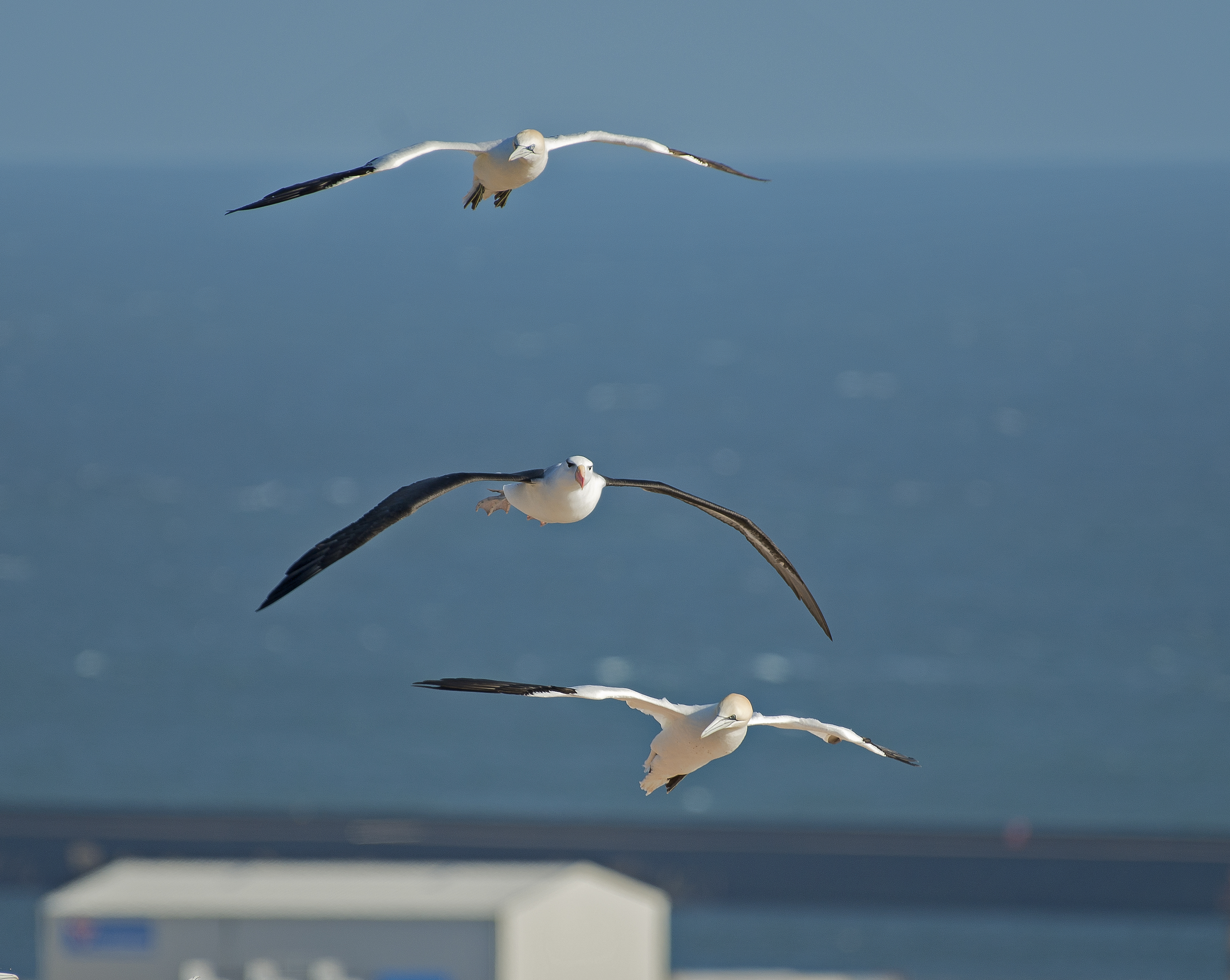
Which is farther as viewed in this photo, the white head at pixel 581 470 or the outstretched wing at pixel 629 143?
the outstretched wing at pixel 629 143

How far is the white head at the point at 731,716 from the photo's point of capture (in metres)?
23.3

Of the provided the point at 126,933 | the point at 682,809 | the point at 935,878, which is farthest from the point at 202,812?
the point at 682,809

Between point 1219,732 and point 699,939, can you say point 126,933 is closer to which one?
point 699,939

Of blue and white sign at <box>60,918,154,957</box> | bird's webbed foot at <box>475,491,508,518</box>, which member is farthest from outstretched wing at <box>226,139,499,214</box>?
blue and white sign at <box>60,918,154,957</box>

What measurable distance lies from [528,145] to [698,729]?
845 cm

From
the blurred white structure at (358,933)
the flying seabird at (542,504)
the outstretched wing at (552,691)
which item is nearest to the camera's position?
the flying seabird at (542,504)

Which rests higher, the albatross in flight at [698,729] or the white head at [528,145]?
the white head at [528,145]

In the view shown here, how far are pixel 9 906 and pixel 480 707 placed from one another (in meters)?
62.7

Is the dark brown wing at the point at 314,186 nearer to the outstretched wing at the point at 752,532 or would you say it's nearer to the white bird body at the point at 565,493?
the white bird body at the point at 565,493

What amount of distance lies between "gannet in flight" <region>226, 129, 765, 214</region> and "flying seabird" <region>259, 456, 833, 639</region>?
3.71 m

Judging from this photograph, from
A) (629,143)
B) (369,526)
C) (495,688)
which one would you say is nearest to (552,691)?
(495,688)

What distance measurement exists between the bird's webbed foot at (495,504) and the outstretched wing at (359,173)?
4965 millimetres

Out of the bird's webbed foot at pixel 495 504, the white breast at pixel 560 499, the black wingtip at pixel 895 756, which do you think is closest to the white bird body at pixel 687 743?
the black wingtip at pixel 895 756

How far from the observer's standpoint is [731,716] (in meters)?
23.3
